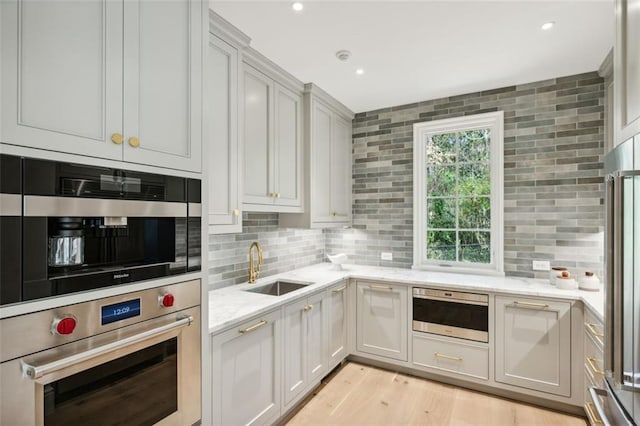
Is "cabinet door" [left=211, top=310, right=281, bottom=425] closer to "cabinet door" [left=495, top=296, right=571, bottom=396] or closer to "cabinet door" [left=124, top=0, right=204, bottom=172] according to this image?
"cabinet door" [left=124, top=0, right=204, bottom=172]

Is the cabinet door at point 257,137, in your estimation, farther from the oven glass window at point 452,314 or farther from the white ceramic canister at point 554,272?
the white ceramic canister at point 554,272

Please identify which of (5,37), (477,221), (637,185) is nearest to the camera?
(5,37)

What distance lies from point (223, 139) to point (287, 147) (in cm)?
86

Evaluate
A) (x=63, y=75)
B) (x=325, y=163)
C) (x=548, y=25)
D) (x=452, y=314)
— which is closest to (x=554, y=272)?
(x=452, y=314)

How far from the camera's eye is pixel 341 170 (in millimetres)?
3635

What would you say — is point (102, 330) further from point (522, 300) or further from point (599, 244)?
point (599, 244)

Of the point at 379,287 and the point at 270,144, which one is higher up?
the point at 270,144

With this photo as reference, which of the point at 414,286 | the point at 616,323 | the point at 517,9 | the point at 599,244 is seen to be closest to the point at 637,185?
the point at 616,323

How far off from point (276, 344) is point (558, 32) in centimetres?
280

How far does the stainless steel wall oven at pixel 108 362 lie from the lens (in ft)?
3.05

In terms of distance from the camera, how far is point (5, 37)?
0.88 m

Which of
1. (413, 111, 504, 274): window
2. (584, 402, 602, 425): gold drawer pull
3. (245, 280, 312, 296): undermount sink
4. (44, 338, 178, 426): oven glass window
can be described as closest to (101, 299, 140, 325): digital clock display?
(44, 338, 178, 426): oven glass window

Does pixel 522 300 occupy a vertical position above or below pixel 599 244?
below

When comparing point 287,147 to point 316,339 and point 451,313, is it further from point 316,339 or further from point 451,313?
point 451,313
